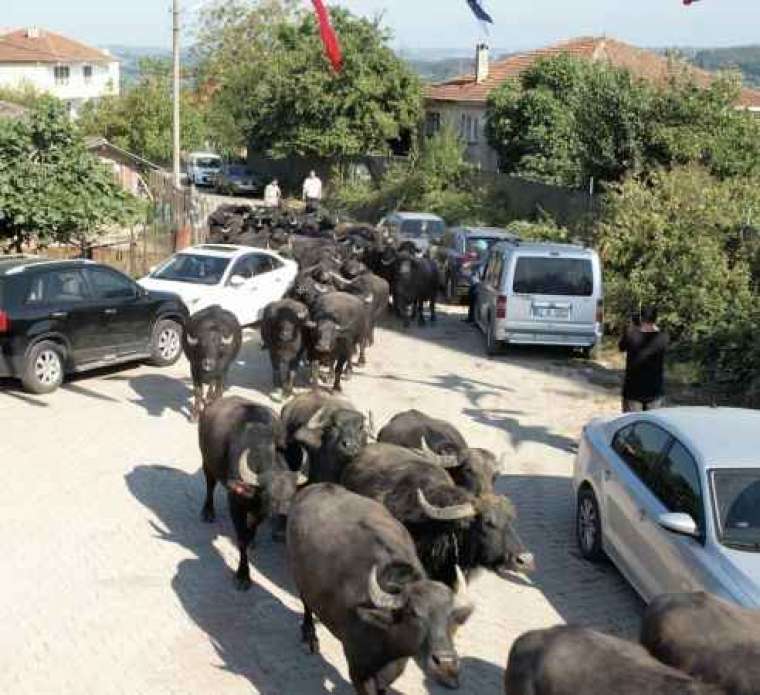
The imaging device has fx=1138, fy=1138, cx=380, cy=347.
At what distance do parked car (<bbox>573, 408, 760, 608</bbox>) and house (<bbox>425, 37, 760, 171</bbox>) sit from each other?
37.7 metres

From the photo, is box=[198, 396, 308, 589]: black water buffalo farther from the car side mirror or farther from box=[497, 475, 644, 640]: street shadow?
the car side mirror

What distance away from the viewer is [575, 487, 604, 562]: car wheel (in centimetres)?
1052

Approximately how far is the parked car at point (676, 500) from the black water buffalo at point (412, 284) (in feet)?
40.6

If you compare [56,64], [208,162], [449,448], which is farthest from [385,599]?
[56,64]

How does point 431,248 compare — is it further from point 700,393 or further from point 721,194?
point 700,393

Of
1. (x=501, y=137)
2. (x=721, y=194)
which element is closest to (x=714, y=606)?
(x=721, y=194)

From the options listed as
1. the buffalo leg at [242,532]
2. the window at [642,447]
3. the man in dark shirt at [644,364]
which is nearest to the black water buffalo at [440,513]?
the buffalo leg at [242,532]

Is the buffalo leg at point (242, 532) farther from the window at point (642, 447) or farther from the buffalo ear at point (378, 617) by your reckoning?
the window at point (642, 447)

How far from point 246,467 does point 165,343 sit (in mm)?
9480

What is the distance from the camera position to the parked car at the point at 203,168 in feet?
203

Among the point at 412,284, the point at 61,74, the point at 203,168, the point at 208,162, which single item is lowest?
the point at 412,284

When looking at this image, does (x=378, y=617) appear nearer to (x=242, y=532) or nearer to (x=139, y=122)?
(x=242, y=532)

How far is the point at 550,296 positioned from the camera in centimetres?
1908

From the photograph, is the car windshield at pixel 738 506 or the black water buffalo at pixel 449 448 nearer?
the car windshield at pixel 738 506
